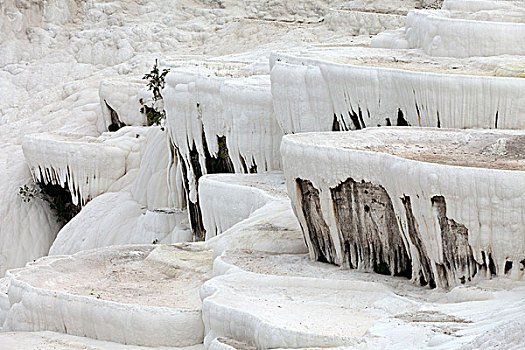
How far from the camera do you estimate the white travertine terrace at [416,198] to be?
11000 millimetres

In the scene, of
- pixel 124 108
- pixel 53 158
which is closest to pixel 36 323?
pixel 53 158

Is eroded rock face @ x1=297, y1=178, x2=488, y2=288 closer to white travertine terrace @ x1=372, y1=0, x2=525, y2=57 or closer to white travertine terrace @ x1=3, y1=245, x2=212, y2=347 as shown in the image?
white travertine terrace @ x1=3, y1=245, x2=212, y2=347

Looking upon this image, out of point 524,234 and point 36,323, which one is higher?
point 524,234

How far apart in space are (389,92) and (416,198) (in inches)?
171

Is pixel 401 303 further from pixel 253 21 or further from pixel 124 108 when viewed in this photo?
pixel 253 21

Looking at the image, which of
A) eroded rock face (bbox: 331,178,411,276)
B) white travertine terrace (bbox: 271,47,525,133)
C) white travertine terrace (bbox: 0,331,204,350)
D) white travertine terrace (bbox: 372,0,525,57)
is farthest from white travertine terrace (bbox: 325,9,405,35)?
white travertine terrace (bbox: 0,331,204,350)

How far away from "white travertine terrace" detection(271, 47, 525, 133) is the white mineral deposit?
31mm

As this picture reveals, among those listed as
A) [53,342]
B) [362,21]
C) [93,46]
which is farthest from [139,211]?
[93,46]

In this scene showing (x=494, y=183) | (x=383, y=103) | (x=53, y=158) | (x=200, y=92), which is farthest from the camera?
(x=53, y=158)

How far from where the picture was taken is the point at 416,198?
37.7 ft

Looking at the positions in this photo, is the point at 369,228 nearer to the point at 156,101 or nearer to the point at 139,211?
the point at 139,211

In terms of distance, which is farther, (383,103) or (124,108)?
(124,108)

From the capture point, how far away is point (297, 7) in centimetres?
3531

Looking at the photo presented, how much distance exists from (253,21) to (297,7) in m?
2.89
